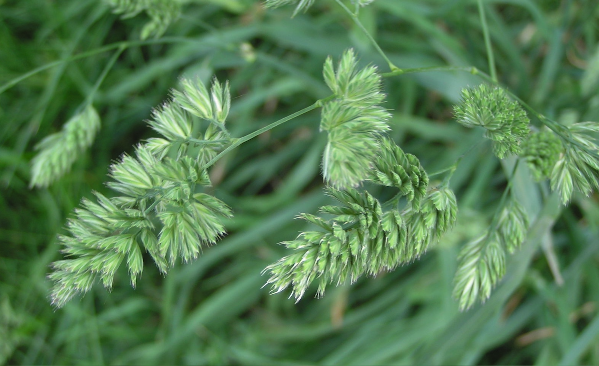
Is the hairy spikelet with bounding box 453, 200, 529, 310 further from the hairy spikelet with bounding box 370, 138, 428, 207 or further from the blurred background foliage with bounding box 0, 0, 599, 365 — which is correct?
the blurred background foliage with bounding box 0, 0, 599, 365

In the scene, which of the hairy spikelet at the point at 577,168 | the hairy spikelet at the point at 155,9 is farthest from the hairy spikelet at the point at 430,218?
the hairy spikelet at the point at 155,9

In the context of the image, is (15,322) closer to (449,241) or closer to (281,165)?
(281,165)

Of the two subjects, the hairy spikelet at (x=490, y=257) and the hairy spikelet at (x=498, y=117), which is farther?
the hairy spikelet at (x=490, y=257)

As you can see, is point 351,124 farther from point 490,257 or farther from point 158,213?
point 490,257

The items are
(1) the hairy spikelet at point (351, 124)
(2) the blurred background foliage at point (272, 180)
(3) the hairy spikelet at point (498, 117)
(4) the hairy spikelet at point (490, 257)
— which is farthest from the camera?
(2) the blurred background foliage at point (272, 180)

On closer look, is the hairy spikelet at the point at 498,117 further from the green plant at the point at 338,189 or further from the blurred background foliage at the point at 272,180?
the blurred background foliage at the point at 272,180

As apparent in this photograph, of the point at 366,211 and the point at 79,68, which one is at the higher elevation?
the point at 79,68

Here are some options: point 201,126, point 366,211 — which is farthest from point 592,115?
point 201,126
